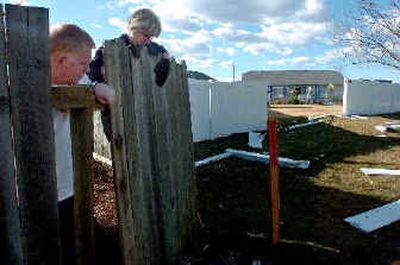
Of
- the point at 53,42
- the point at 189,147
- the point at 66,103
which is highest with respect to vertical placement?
the point at 53,42

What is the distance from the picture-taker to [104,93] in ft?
11.0

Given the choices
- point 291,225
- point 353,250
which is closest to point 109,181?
point 291,225

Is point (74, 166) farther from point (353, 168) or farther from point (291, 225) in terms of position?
point (353, 168)

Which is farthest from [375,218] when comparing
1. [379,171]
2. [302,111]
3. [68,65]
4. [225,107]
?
[302,111]

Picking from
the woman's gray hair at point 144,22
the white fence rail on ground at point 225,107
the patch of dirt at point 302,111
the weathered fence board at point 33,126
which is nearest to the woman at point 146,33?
the woman's gray hair at point 144,22

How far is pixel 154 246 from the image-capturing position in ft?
A: 13.8

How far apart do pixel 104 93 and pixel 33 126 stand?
0.75 metres

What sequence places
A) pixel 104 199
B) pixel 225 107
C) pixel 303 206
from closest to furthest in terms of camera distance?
pixel 104 199, pixel 303 206, pixel 225 107

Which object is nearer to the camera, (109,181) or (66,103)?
(66,103)

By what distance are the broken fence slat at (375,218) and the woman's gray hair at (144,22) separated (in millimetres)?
3351

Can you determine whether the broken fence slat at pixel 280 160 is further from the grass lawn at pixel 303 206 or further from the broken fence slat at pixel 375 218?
the broken fence slat at pixel 375 218

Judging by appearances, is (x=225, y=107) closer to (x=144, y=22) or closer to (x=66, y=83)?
(x=144, y=22)

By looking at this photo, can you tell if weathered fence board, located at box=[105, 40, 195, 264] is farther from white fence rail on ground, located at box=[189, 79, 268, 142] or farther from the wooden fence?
white fence rail on ground, located at box=[189, 79, 268, 142]

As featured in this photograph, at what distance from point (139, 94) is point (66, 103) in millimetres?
1038
